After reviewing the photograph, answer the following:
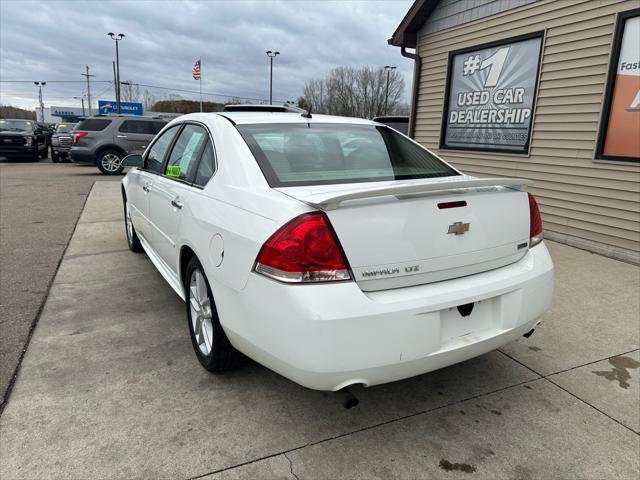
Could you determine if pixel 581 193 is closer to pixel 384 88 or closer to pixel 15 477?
pixel 15 477

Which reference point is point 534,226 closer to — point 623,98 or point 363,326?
point 363,326

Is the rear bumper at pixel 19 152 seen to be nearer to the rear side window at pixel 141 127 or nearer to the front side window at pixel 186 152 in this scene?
the rear side window at pixel 141 127

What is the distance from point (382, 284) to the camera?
208 cm

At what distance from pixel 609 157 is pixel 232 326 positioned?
17.6 feet

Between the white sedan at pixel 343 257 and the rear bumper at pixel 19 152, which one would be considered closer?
the white sedan at pixel 343 257

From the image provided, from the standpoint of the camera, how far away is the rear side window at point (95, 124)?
14.8 m

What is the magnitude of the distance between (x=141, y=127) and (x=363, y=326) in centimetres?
1464

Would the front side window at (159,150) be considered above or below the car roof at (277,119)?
below

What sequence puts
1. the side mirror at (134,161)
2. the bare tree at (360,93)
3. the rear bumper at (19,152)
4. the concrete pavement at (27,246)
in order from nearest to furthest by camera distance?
1. the concrete pavement at (27,246)
2. the side mirror at (134,161)
3. the rear bumper at (19,152)
4. the bare tree at (360,93)

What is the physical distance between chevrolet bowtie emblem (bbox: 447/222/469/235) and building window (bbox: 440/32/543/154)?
5287mm

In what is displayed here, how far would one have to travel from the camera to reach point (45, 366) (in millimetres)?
2941

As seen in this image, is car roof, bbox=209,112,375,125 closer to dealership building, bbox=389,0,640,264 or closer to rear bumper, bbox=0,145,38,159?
dealership building, bbox=389,0,640,264

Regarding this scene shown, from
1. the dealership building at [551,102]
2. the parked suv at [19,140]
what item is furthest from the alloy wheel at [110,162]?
the dealership building at [551,102]

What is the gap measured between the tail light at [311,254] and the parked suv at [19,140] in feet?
70.1
